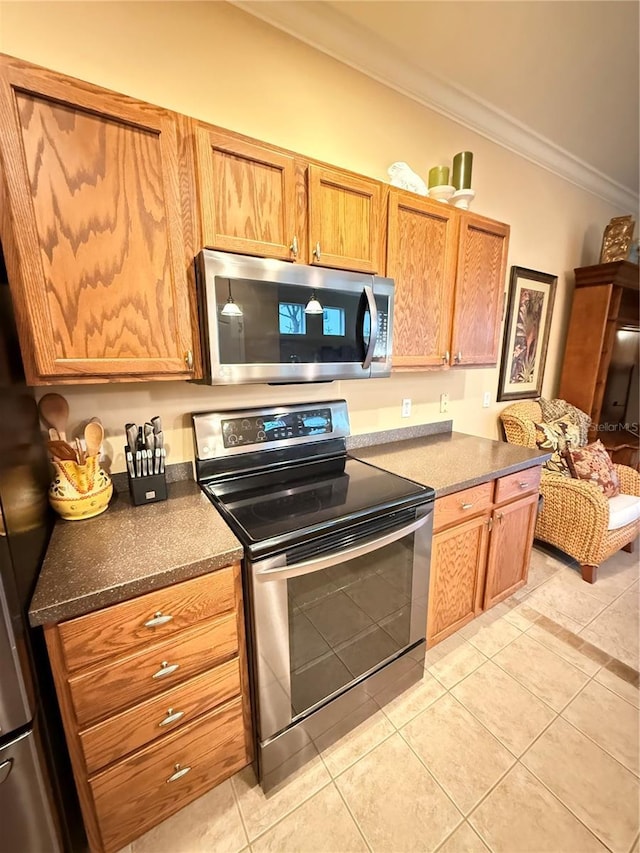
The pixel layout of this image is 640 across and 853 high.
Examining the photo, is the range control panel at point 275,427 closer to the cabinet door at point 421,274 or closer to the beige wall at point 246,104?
the beige wall at point 246,104

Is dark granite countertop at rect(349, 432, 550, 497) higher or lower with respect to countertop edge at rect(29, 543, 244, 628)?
higher

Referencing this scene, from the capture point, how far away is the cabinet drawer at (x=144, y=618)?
2.72ft

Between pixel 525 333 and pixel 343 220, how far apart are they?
1.96 meters

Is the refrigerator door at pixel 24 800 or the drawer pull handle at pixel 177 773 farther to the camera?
the drawer pull handle at pixel 177 773

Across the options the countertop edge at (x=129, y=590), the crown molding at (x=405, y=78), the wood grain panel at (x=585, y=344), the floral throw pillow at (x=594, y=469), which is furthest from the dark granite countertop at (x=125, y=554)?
the wood grain panel at (x=585, y=344)

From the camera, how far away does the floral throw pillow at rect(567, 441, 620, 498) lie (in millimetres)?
2293

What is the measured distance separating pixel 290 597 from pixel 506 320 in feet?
7.93

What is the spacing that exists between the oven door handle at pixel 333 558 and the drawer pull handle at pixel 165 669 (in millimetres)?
330

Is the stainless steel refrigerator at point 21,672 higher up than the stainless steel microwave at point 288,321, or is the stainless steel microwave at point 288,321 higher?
the stainless steel microwave at point 288,321

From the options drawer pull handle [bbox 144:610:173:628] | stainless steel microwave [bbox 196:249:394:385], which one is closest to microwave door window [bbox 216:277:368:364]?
stainless steel microwave [bbox 196:249:394:385]

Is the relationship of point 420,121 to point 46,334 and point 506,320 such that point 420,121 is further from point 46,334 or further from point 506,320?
point 46,334

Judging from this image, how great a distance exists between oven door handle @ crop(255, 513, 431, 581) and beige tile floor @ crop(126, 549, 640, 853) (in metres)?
0.73

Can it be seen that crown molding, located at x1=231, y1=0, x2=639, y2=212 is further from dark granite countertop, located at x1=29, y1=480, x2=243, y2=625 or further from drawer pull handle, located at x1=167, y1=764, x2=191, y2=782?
drawer pull handle, located at x1=167, y1=764, x2=191, y2=782

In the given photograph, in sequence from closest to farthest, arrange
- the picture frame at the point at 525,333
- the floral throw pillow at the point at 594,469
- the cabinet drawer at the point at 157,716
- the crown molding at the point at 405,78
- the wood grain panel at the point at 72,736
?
the wood grain panel at the point at 72,736 < the cabinet drawer at the point at 157,716 < the crown molding at the point at 405,78 < the floral throw pillow at the point at 594,469 < the picture frame at the point at 525,333
